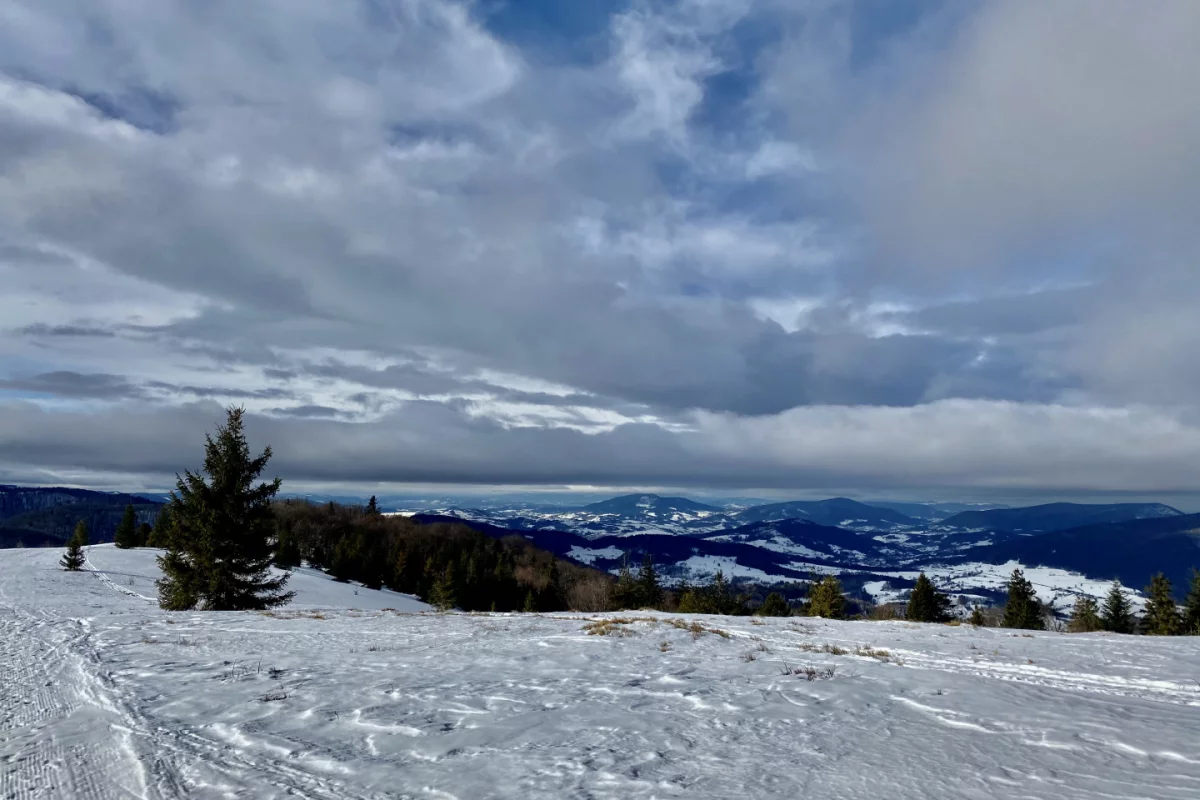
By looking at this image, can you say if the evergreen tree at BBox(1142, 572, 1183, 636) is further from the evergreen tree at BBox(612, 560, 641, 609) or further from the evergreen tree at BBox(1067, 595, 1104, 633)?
the evergreen tree at BBox(612, 560, 641, 609)

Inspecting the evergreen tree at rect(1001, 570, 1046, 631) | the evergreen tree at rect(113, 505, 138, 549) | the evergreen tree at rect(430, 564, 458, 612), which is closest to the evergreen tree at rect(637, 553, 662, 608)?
the evergreen tree at rect(430, 564, 458, 612)

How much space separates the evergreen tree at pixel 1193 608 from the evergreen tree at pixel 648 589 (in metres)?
42.8

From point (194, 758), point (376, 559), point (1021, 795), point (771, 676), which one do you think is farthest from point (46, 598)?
point (376, 559)

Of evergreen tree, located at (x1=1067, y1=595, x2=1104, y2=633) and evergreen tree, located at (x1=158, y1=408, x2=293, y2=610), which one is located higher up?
evergreen tree, located at (x1=158, y1=408, x2=293, y2=610)

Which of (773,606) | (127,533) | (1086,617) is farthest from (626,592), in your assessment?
(127,533)

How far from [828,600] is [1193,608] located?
89.6 ft

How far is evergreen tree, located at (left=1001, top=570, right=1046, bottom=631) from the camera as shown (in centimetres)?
5334

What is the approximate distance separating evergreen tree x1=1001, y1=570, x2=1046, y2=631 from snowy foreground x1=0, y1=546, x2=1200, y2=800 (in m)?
49.8

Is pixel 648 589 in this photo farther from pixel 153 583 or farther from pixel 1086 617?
pixel 153 583

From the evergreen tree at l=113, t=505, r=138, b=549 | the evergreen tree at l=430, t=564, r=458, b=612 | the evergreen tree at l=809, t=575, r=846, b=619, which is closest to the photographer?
the evergreen tree at l=809, t=575, r=846, b=619

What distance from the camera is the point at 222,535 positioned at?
85.4ft

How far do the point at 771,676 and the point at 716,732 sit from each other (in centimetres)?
Answer: 325

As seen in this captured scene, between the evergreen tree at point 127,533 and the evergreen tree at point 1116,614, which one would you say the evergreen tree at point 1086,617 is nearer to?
the evergreen tree at point 1116,614

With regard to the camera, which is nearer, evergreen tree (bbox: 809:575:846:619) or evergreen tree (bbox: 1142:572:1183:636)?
evergreen tree (bbox: 1142:572:1183:636)
